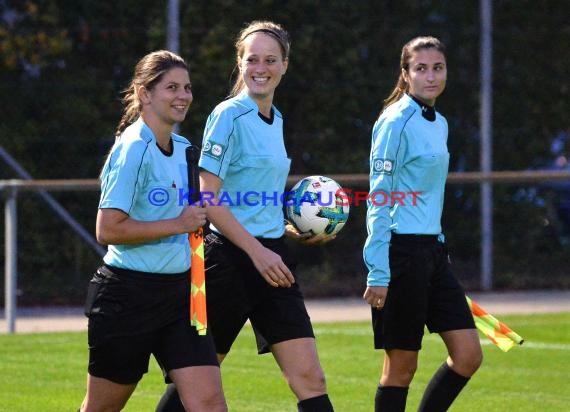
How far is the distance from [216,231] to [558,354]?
494 cm

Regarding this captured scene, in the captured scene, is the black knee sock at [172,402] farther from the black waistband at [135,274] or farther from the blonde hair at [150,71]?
the blonde hair at [150,71]

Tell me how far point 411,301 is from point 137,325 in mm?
1503

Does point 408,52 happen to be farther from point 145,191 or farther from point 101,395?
point 101,395

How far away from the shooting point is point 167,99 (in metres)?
5.31

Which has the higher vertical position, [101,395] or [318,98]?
[318,98]

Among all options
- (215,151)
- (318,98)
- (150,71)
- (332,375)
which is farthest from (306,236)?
(318,98)

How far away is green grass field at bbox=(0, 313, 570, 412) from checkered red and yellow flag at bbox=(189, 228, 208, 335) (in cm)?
239

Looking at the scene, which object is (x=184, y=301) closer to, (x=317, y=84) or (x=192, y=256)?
A: (x=192, y=256)

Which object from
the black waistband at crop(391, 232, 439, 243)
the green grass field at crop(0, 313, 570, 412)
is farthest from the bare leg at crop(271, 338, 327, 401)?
the green grass field at crop(0, 313, 570, 412)

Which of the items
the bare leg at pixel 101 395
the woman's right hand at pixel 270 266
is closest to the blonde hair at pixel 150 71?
the woman's right hand at pixel 270 266

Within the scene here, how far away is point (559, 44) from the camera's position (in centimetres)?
1526

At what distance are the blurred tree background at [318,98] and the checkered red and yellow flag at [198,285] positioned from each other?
835 cm

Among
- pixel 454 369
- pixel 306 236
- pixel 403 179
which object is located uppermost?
pixel 403 179

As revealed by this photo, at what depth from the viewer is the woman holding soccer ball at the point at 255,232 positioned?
560cm
